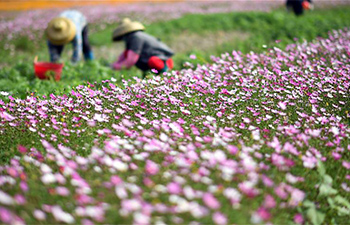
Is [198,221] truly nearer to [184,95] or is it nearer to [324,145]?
[324,145]

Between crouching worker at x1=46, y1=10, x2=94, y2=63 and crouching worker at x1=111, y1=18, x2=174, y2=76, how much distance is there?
112 cm

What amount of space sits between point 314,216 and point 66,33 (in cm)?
601

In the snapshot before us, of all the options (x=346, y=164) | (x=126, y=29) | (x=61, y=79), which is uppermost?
(x=126, y=29)

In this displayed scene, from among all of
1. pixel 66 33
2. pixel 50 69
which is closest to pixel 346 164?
pixel 50 69

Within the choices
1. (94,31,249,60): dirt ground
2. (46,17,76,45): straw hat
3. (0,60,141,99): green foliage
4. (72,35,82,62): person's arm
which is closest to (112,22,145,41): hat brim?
(0,60,141,99): green foliage

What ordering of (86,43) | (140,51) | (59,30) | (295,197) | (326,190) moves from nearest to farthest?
(295,197), (326,190), (140,51), (59,30), (86,43)

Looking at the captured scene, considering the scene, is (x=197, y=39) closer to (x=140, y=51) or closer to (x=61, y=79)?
(x=140, y=51)

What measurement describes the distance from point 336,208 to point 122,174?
1705 millimetres

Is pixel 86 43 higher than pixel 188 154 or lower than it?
lower

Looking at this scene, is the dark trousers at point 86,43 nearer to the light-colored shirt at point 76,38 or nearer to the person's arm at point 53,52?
the light-colored shirt at point 76,38

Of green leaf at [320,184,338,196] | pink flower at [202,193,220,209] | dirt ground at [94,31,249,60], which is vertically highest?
pink flower at [202,193,220,209]

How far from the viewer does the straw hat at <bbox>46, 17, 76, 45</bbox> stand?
6.75m

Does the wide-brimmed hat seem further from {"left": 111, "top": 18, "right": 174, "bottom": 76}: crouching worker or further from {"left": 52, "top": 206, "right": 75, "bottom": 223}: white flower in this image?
{"left": 52, "top": 206, "right": 75, "bottom": 223}: white flower

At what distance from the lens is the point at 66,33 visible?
6.82 metres
